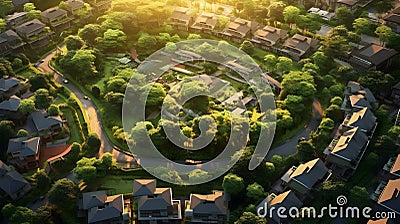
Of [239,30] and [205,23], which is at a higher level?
[205,23]

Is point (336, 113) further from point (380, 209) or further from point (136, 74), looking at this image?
point (136, 74)

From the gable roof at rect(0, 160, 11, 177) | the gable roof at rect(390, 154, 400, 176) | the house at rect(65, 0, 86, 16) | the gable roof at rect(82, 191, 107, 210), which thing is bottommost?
the gable roof at rect(82, 191, 107, 210)

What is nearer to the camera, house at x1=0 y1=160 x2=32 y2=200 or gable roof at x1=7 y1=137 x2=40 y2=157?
house at x1=0 y1=160 x2=32 y2=200

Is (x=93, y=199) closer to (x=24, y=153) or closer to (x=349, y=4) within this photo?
(x=24, y=153)

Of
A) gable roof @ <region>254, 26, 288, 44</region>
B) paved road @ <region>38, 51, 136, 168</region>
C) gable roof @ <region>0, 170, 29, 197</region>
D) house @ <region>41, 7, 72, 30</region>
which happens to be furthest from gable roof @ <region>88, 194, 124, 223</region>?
house @ <region>41, 7, 72, 30</region>

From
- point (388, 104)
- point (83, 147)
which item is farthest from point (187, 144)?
point (388, 104)

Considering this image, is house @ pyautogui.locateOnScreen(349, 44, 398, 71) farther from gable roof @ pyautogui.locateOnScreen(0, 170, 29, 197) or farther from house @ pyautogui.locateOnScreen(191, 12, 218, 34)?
gable roof @ pyautogui.locateOnScreen(0, 170, 29, 197)

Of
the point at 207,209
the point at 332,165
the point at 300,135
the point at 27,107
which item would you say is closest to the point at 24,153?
the point at 27,107
